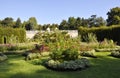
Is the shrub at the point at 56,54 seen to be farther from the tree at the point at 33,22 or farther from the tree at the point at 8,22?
the tree at the point at 8,22

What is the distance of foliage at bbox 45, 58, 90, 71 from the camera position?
11.3 meters

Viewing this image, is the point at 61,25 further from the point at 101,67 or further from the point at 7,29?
the point at 101,67

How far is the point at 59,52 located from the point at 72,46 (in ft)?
3.38

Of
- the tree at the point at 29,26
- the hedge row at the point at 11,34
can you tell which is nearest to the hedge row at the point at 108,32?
the hedge row at the point at 11,34

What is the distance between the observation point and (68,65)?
11.3 m

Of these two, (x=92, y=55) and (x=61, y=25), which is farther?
(x=61, y=25)

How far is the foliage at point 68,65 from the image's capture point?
445 inches

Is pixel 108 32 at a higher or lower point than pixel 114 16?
lower

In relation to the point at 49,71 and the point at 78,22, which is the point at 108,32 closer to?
the point at 49,71

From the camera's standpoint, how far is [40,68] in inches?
453

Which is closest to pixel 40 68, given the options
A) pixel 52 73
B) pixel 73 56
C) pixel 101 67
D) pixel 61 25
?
pixel 52 73

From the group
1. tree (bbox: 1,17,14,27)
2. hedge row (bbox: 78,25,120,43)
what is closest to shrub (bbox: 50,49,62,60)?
hedge row (bbox: 78,25,120,43)

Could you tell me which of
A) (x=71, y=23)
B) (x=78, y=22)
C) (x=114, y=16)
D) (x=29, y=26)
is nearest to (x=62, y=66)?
(x=114, y=16)

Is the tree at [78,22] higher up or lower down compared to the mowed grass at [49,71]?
higher up
